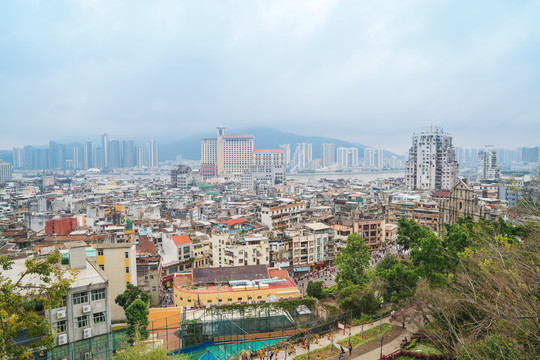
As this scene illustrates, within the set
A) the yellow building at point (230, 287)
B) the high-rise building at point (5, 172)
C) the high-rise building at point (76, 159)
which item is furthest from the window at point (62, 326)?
the high-rise building at point (76, 159)

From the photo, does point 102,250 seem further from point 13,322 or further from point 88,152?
point 88,152

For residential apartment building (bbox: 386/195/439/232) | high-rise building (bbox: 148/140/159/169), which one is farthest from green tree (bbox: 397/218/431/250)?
high-rise building (bbox: 148/140/159/169)

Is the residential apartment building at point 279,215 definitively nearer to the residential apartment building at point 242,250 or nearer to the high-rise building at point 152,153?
the residential apartment building at point 242,250

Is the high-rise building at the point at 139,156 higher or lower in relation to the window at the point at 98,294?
higher

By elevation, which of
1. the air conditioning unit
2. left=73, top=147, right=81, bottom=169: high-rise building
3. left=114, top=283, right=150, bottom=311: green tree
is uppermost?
left=73, top=147, right=81, bottom=169: high-rise building

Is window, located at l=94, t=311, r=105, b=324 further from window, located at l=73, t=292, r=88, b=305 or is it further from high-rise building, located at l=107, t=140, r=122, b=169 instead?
high-rise building, located at l=107, t=140, r=122, b=169

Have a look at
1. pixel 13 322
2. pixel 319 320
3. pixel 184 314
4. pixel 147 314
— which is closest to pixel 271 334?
pixel 319 320
